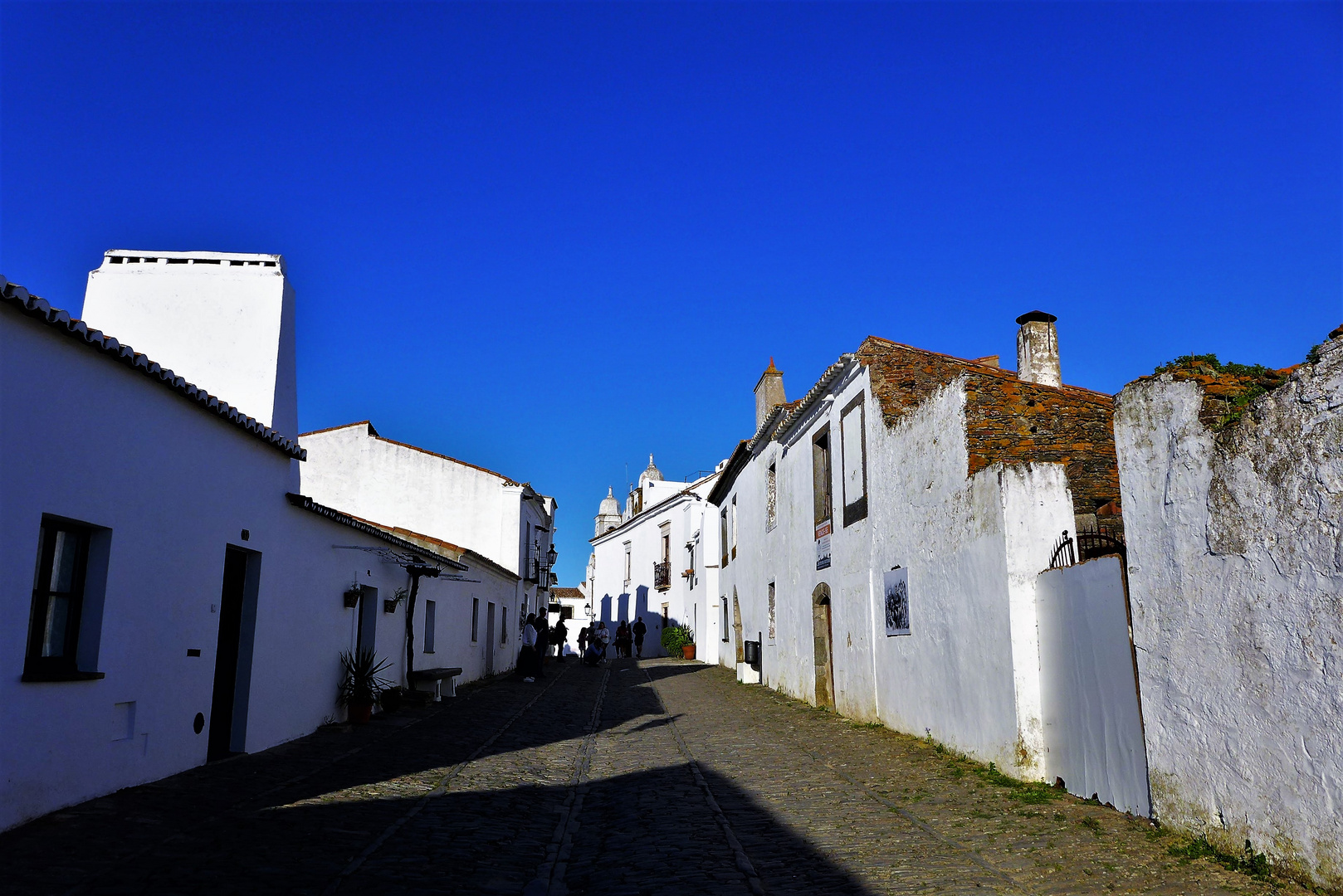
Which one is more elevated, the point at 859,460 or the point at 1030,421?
the point at 859,460

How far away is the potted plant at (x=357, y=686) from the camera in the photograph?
517 inches

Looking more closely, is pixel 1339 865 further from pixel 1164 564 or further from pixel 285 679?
pixel 285 679

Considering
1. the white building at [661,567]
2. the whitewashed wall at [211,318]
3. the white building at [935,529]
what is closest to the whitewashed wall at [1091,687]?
the white building at [935,529]

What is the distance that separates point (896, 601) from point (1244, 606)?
698 cm

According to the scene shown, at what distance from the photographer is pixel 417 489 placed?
28438 mm

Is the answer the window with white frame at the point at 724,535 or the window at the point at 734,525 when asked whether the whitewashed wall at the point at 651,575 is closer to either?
the window with white frame at the point at 724,535

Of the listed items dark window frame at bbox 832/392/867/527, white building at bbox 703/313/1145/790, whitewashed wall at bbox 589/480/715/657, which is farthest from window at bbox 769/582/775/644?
whitewashed wall at bbox 589/480/715/657

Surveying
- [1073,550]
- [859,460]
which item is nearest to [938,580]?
[1073,550]

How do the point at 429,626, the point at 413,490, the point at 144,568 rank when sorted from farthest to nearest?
the point at 413,490 < the point at 429,626 < the point at 144,568

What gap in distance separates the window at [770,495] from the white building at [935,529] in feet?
5.80

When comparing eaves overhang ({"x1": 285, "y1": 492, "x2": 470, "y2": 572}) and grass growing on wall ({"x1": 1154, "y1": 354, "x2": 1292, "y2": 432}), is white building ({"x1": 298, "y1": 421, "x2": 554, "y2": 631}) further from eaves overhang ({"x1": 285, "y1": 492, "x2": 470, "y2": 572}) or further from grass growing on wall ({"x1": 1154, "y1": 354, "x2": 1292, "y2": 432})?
grass growing on wall ({"x1": 1154, "y1": 354, "x2": 1292, "y2": 432})

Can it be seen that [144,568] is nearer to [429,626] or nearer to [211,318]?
[211,318]

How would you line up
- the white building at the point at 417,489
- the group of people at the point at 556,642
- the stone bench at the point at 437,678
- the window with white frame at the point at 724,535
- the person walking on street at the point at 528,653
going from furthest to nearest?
the window with white frame at the point at 724,535 → the white building at the point at 417,489 → the group of people at the point at 556,642 → the person walking on street at the point at 528,653 → the stone bench at the point at 437,678

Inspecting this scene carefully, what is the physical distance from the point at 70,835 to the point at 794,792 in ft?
18.4
